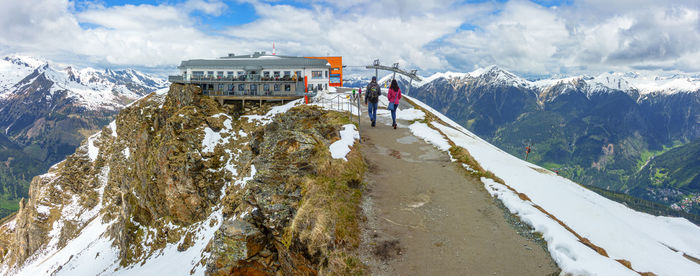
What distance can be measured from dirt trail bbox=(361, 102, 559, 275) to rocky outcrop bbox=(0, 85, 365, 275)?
1006 mm

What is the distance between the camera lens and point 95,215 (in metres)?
80.4

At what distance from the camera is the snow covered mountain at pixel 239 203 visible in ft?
40.0

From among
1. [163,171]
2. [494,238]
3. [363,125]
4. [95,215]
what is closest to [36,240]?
[95,215]

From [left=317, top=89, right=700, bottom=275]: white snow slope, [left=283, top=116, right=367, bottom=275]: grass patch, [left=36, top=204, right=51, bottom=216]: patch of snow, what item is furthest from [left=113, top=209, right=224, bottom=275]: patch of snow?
[left=36, top=204, right=51, bottom=216]: patch of snow

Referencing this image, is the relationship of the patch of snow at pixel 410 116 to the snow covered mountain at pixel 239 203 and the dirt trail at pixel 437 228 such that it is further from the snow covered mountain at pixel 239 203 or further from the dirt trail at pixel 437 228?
the dirt trail at pixel 437 228

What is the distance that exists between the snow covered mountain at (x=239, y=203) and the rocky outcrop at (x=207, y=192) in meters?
0.09

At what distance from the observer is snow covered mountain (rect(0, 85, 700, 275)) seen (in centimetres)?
1218

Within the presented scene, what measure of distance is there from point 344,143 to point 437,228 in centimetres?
845

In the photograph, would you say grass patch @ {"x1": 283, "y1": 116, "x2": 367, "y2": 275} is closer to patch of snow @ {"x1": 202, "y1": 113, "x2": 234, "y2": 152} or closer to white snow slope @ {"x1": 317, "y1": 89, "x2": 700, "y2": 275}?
white snow slope @ {"x1": 317, "y1": 89, "x2": 700, "y2": 275}

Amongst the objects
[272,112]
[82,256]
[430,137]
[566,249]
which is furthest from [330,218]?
[82,256]

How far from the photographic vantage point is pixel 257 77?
195 ft

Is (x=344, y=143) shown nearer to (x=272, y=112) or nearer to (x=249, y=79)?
(x=272, y=112)

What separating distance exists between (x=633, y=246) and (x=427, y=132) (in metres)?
13.6

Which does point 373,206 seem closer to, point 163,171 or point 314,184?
point 314,184
